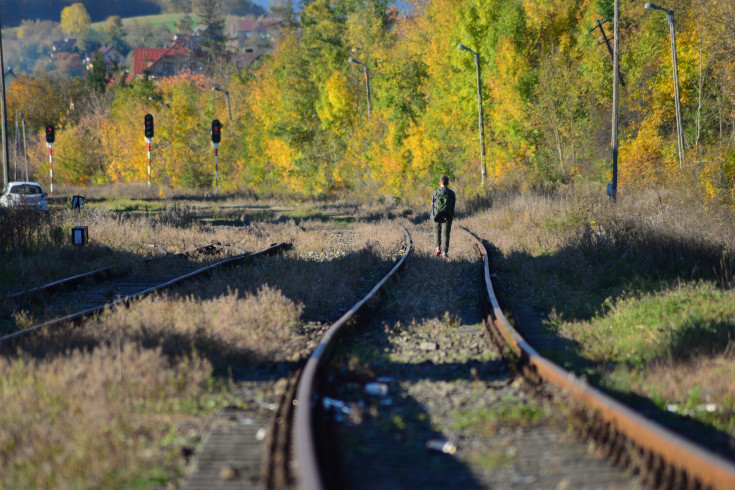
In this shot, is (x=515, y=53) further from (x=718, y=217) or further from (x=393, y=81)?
(x=718, y=217)

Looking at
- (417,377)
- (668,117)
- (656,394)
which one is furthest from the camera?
(668,117)

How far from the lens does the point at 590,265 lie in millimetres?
12227

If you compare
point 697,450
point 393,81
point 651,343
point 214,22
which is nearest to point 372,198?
point 393,81

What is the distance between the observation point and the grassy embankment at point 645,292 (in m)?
5.71

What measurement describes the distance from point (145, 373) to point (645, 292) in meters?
7.13

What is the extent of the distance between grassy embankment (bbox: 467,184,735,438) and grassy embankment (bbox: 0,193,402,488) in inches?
127

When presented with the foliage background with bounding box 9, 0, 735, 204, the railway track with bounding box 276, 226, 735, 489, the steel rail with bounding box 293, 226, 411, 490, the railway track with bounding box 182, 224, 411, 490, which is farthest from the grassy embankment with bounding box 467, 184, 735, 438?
the foliage background with bounding box 9, 0, 735, 204

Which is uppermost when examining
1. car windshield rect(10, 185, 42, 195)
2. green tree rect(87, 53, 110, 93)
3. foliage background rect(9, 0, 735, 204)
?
green tree rect(87, 53, 110, 93)

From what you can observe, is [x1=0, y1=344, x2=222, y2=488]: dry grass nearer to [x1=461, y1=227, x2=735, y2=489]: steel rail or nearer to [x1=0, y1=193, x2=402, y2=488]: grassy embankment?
[x1=0, y1=193, x2=402, y2=488]: grassy embankment

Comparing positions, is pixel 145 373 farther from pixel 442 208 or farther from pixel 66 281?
pixel 442 208

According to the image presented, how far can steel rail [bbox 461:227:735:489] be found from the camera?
3.42m

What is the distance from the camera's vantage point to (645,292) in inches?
378

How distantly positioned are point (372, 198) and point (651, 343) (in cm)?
3802

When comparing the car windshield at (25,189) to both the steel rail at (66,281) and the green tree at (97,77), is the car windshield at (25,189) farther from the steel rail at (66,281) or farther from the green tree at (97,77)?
the green tree at (97,77)
